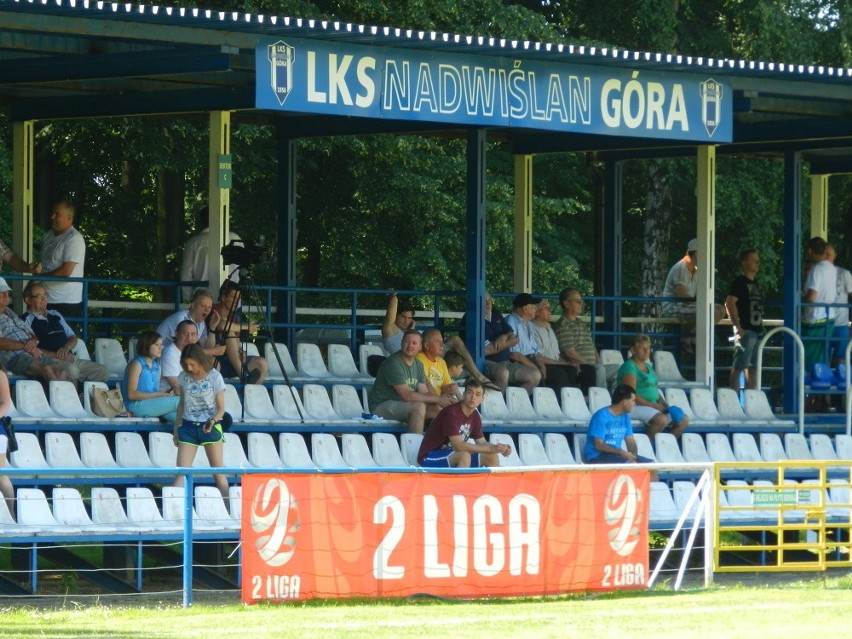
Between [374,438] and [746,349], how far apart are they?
651 centimetres

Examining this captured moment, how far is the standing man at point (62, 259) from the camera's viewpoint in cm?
1748

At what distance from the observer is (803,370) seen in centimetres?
2086

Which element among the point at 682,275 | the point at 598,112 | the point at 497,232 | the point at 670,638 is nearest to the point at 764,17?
the point at 497,232

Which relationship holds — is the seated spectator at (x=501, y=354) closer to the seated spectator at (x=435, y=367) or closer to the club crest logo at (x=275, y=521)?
the seated spectator at (x=435, y=367)

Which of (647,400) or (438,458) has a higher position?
(647,400)

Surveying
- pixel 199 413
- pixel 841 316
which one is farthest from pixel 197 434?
pixel 841 316

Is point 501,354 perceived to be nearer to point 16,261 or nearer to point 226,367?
point 226,367

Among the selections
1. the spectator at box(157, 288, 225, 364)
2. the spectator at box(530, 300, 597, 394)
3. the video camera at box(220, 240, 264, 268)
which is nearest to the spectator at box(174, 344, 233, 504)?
the spectator at box(157, 288, 225, 364)

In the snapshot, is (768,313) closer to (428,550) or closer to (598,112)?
(598,112)

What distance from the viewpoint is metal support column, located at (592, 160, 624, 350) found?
2261 centimetres

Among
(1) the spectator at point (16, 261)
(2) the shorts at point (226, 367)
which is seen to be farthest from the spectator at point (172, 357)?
(1) the spectator at point (16, 261)

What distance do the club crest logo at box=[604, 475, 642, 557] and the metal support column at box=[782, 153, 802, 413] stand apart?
758cm

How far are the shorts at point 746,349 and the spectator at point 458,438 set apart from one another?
5.84 m

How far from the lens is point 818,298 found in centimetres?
2227
